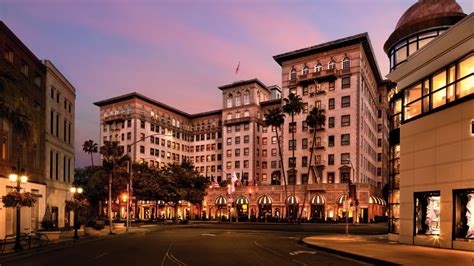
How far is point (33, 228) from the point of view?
4016 cm

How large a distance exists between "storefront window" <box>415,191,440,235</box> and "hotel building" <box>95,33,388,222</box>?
141ft

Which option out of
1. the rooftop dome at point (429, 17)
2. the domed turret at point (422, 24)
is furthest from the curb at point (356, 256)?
the rooftop dome at point (429, 17)

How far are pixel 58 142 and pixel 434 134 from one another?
40919 millimetres

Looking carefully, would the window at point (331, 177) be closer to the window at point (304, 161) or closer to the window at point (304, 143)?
the window at point (304, 161)

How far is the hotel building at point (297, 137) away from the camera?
272ft

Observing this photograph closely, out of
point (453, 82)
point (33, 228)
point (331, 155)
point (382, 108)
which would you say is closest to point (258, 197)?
point (331, 155)

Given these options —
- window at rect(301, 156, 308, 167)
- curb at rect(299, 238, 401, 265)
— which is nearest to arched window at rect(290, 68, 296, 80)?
window at rect(301, 156, 308, 167)

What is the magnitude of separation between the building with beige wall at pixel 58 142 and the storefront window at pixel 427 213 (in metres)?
36.3

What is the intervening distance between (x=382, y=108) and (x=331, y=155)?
109 ft

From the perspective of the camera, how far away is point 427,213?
24.8 m

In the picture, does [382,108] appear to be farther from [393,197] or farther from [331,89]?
[393,197]

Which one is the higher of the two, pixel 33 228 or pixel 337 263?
pixel 337 263

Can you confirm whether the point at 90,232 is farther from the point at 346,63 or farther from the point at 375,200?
the point at 346,63

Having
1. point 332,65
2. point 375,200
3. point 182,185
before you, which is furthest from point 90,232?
point 332,65
